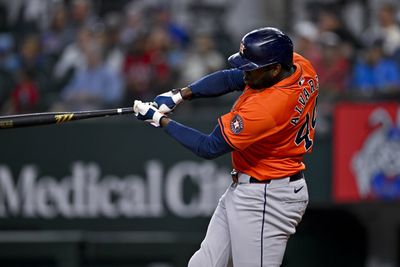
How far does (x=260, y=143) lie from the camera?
546 cm

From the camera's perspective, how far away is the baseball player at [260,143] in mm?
5297

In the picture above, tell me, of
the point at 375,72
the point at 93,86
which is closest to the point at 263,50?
the point at 375,72

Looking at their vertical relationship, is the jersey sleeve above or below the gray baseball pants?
above

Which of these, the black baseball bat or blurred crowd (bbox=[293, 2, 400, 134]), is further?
blurred crowd (bbox=[293, 2, 400, 134])

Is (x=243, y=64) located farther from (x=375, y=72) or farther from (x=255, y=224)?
(x=375, y=72)

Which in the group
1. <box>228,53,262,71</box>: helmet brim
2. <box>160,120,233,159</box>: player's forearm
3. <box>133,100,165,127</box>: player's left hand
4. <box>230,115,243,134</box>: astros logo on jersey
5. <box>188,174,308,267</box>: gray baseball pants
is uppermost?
<box>228,53,262,71</box>: helmet brim

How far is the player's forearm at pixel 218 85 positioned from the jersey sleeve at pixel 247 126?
1.66ft

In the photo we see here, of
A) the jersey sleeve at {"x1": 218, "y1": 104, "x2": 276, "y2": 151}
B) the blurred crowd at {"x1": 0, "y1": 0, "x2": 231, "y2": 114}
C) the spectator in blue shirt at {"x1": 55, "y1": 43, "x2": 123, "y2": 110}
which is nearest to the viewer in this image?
the jersey sleeve at {"x1": 218, "y1": 104, "x2": 276, "y2": 151}

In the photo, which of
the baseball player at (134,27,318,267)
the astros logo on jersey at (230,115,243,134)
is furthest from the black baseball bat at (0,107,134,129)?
the astros logo on jersey at (230,115,243,134)

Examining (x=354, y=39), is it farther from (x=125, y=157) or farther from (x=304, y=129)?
(x=304, y=129)

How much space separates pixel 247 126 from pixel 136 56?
5.08 m

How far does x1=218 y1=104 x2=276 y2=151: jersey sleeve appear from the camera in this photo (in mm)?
5266

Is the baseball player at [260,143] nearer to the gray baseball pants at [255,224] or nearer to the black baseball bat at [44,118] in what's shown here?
the gray baseball pants at [255,224]

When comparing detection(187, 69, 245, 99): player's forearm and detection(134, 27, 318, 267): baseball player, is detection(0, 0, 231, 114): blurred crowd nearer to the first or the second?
detection(187, 69, 245, 99): player's forearm
